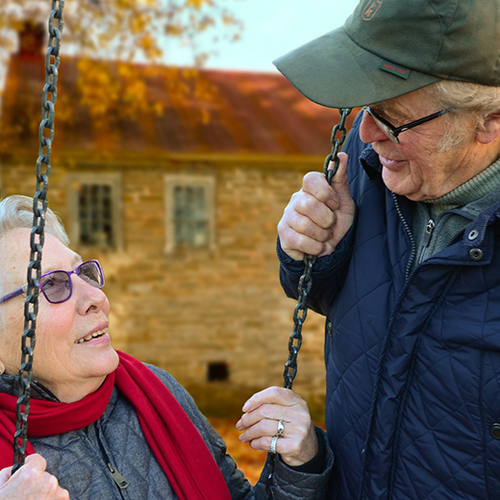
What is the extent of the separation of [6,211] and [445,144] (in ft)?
4.67

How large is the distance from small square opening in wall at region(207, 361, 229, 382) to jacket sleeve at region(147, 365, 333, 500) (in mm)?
8847

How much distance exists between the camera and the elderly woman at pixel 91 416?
1.92 metres

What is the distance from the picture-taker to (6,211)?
2051mm

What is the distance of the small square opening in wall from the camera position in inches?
440

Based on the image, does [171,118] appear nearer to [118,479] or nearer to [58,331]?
[58,331]

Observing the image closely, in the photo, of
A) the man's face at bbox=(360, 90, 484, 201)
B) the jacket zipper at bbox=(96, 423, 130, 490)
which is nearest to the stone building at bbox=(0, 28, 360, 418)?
the jacket zipper at bbox=(96, 423, 130, 490)

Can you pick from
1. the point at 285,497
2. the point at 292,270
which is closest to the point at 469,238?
the point at 292,270

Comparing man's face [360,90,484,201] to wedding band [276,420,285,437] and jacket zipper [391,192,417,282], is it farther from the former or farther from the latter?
wedding band [276,420,285,437]

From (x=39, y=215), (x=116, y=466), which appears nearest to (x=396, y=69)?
(x=39, y=215)

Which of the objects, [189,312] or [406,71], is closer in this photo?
[406,71]

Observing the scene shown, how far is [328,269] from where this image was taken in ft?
6.41

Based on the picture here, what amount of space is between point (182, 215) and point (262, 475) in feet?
29.4

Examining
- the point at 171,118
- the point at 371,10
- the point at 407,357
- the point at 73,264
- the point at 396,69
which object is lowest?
the point at 407,357

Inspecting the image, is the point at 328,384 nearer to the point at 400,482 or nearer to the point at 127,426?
the point at 400,482
